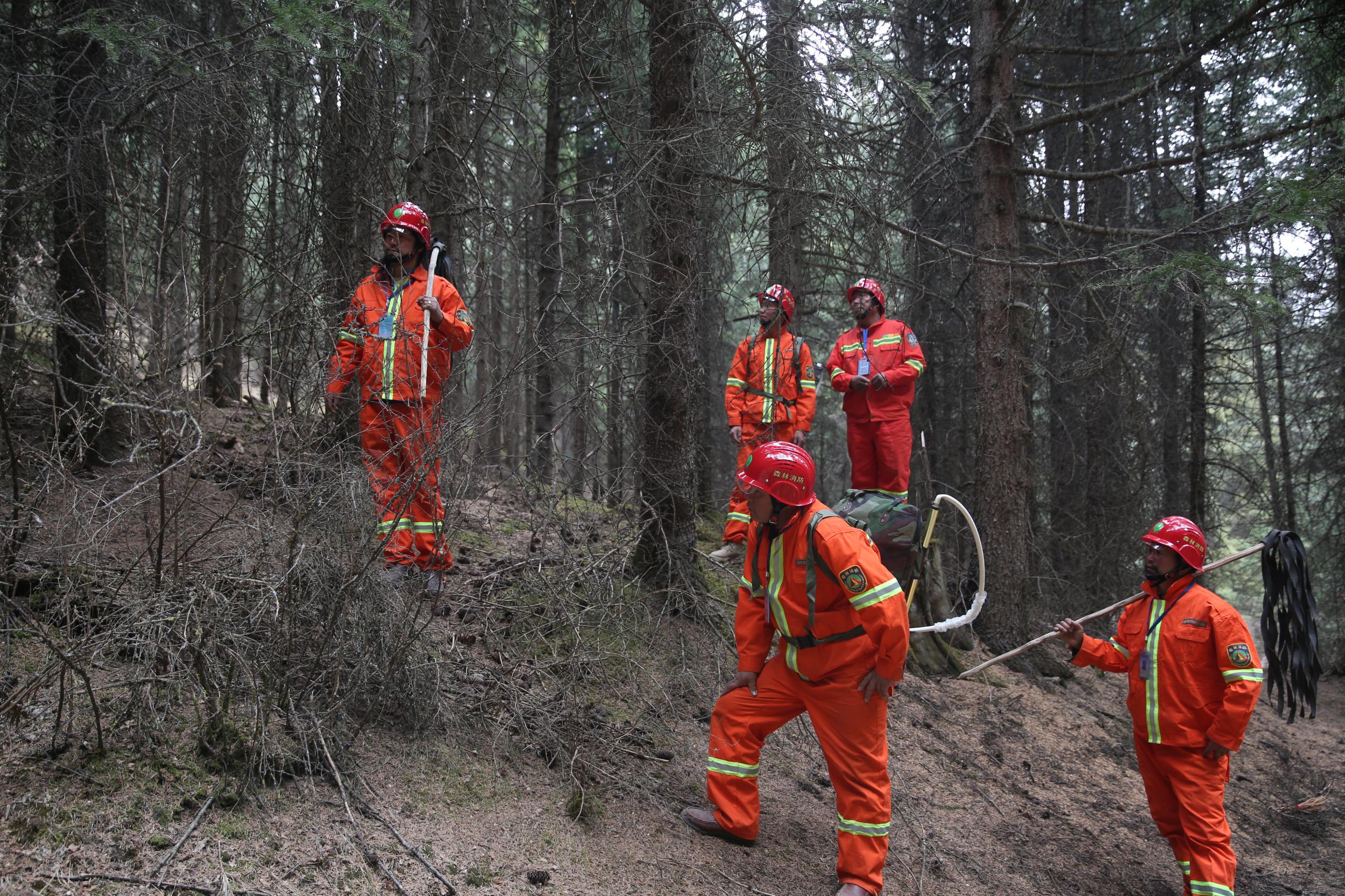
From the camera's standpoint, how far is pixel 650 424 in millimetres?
5727

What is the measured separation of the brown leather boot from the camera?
13.7 ft

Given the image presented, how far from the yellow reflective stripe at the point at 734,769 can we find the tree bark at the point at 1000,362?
4645mm

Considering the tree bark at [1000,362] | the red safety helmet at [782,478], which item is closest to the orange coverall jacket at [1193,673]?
the red safety helmet at [782,478]

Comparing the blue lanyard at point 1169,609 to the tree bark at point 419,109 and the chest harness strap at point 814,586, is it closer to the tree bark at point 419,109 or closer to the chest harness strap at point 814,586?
the chest harness strap at point 814,586

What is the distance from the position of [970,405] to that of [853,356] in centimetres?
676

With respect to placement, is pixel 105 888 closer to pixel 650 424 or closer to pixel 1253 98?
pixel 650 424

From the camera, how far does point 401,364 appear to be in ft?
17.2

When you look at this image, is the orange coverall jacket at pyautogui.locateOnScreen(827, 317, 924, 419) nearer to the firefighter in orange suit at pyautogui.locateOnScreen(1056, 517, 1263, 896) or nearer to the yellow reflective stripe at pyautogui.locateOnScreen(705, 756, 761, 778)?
the firefighter in orange suit at pyautogui.locateOnScreen(1056, 517, 1263, 896)

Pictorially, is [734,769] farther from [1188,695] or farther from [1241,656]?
[1241,656]

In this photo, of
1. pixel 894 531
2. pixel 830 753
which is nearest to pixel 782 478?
pixel 830 753

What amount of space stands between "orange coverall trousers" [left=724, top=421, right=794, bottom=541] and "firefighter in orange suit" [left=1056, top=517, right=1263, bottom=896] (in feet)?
9.45

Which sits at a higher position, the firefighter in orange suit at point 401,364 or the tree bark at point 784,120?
the tree bark at point 784,120

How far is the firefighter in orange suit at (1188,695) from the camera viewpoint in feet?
15.2

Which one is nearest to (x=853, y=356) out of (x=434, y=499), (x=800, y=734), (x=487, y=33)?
(x=800, y=734)
